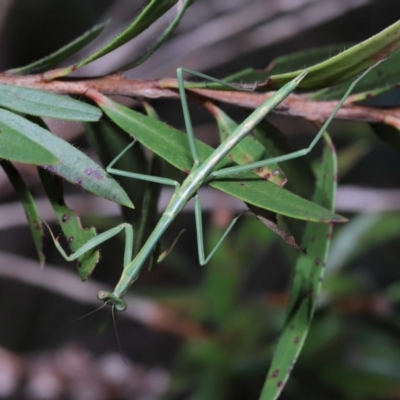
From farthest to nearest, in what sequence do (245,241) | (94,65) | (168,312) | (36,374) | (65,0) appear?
(65,0) < (94,65) < (245,241) < (168,312) < (36,374)

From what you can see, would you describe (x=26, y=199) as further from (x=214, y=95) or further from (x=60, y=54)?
(x=214, y=95)

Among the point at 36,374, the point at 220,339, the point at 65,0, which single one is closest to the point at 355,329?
the point at 220,339

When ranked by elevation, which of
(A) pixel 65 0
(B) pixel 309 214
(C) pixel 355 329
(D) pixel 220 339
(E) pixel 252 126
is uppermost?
(A) pixel 65 0

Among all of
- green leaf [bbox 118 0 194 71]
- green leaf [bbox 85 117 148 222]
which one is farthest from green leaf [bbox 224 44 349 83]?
green leaf [bbox 85 117 148 222]

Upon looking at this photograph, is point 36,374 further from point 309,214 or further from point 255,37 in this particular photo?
point 255,37

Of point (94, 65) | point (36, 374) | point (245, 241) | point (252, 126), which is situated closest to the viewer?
point (252, 126)

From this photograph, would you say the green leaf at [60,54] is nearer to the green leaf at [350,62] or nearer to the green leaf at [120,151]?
the green leaf at [120,151]

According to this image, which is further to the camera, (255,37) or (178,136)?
(255,37)

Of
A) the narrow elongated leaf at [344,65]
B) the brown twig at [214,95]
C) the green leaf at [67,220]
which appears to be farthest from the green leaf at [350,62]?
the green leaf at [67,220]
